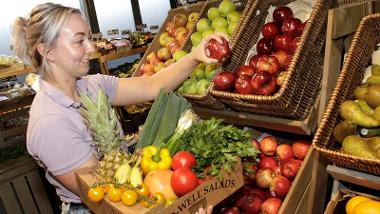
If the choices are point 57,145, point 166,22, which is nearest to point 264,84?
point 57,145

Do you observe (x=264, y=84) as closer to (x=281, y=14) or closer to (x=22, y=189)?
(x=281, y=14)

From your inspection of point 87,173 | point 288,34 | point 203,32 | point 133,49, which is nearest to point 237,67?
point 288,34

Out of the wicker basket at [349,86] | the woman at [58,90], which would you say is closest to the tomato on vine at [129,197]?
the woman at [58,90]

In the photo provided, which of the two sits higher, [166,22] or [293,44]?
[293,44]

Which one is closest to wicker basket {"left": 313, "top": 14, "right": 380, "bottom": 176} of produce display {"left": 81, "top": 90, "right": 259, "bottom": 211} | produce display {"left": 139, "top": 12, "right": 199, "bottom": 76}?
produce display {"left": 81, "top": 90, "right": 259, "bottom": 211}

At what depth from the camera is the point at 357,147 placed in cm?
132

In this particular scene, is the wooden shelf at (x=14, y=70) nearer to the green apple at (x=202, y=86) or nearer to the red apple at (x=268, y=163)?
the green apple at (x=202, y=86)

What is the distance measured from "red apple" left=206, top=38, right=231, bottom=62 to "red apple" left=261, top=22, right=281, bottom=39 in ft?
0.82

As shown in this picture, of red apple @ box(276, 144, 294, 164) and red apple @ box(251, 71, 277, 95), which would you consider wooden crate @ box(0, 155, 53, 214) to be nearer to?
red apple @ box(276, 144, 294, 164)

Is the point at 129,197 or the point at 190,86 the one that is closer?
the point at 129,197

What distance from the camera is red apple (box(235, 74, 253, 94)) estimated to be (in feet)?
5.77

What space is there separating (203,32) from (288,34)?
0.73 metres

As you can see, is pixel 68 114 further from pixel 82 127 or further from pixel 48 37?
pixel 48 37

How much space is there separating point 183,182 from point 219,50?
2.95 ft
